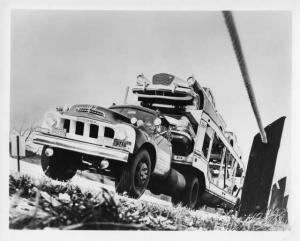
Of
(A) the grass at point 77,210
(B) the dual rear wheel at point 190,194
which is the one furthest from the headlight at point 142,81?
(A) the grass at point 77,210

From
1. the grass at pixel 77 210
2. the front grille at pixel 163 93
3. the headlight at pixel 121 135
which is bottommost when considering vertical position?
the grass at pixel 77 210

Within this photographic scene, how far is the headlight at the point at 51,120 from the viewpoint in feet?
12.9

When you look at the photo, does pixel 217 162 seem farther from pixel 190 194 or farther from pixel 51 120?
pixel 51 120

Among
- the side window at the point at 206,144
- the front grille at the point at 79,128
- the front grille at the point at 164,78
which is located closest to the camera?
the front grille at the point at 79,128

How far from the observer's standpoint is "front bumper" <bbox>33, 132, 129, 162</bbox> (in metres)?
3.79

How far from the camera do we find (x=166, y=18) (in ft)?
13.4

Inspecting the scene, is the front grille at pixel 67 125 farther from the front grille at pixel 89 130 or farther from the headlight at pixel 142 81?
the headlight at pixel 142 81

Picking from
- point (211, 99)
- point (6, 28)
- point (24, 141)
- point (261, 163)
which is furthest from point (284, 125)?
point (6, 28)

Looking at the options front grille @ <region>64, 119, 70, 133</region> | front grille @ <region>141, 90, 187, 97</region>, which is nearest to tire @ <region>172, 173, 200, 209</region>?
front grille @ <region>141, 90, 187, 97</region>

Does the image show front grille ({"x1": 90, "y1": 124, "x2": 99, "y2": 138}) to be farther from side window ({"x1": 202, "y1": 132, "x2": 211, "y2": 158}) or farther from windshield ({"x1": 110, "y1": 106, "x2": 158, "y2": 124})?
side window ({"x1": 202, "y1": 132, "x2": 211, "y2": 158})

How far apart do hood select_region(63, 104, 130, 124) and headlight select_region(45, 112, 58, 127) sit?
10cm

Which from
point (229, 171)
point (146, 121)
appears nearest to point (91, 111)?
point (146, 121)

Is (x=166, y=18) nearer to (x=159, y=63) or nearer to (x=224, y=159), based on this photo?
(x=159, y=63)

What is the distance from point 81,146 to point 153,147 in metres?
0.64
